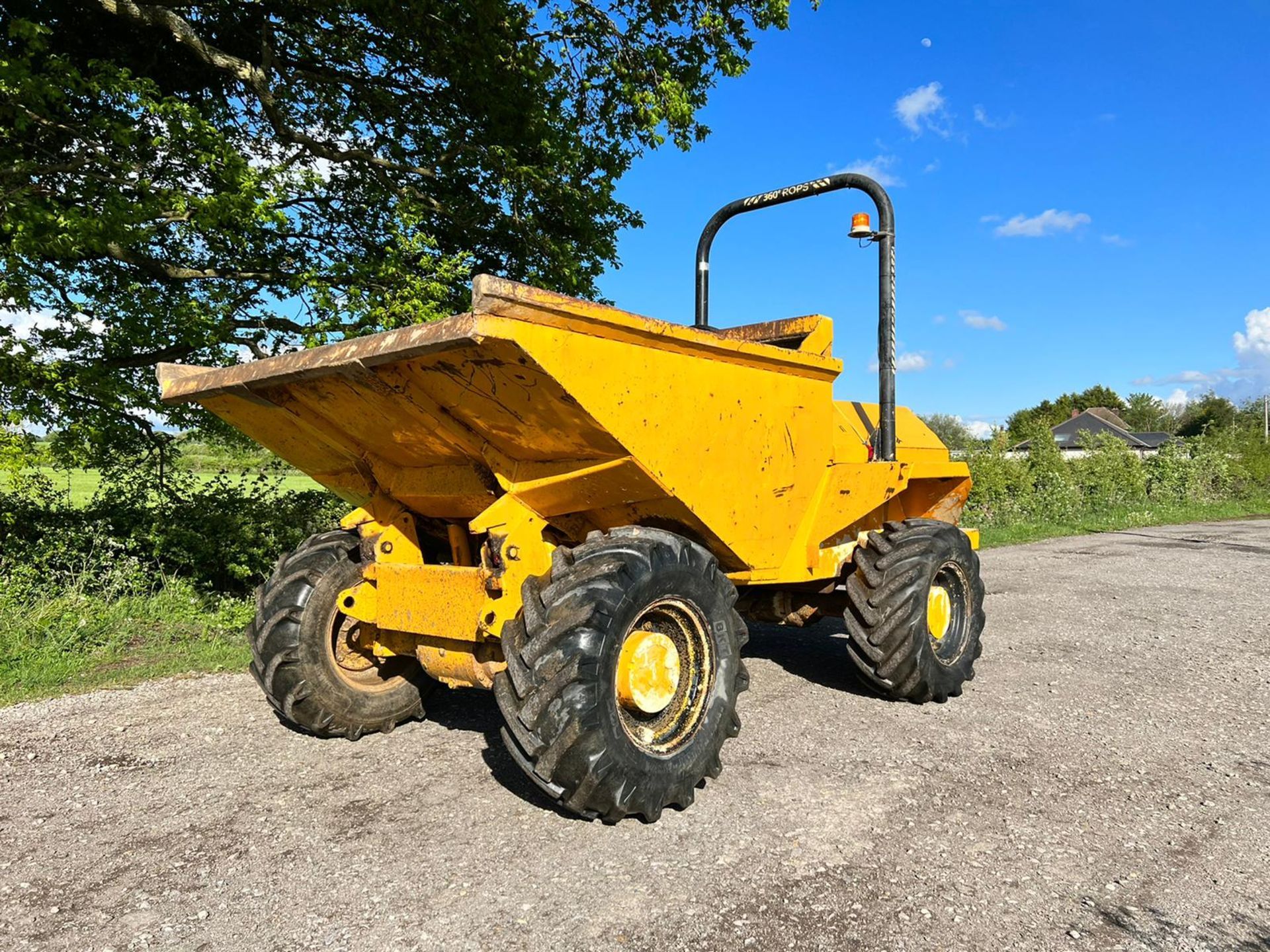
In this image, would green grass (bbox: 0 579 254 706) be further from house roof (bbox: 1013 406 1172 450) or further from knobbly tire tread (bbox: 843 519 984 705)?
house roof (bbox: 1013 406 1172 450)

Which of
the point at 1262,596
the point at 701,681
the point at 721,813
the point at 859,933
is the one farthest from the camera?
the point at 1262,596

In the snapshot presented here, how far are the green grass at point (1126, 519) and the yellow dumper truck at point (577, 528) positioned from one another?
9361 millimetres

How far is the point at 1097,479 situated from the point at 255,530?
61.9ft

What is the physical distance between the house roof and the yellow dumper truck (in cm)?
4968

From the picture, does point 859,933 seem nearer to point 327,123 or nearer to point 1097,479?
point 327,123

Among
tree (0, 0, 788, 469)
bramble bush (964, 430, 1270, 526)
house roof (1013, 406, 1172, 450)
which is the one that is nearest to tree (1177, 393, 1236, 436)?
house roof (1013, 406, 1172, 450)

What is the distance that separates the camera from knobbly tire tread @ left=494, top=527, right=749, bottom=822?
2.93 meters

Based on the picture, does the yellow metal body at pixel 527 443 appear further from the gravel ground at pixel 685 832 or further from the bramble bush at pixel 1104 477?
the bramble bush at pixel 1104 477

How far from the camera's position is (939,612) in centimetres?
503

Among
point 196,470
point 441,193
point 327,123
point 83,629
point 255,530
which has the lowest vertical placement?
point 83,629

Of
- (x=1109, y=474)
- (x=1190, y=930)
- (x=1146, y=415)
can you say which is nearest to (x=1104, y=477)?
(x=1109, y=474)

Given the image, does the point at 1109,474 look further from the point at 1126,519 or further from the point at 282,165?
the point at 282,165

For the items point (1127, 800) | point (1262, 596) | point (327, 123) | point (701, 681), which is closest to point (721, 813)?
point (701, 681)

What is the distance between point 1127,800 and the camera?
3.45 m
